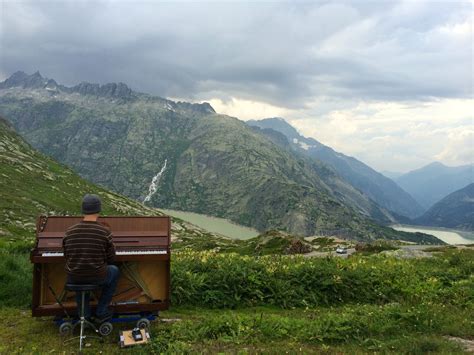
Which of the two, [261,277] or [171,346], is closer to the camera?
[171,346]

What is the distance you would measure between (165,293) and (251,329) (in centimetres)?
285

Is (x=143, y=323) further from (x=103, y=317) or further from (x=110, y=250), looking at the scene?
(x=110, y=250)

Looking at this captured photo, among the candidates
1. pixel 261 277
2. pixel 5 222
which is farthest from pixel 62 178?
pixel 261 277

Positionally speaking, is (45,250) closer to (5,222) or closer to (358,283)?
(358,283)

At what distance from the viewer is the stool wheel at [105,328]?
32.1 ft

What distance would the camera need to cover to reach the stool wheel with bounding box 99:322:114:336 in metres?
9.79

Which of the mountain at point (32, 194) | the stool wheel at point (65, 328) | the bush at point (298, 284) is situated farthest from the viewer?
the mountain at point (32, 194)

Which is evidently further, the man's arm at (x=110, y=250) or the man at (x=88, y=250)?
the man's arm at (x=110, y=250)

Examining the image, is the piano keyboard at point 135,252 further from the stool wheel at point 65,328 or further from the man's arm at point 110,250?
the stool wheel at point 65,328

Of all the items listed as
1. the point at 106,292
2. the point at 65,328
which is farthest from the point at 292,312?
the point at 65,328

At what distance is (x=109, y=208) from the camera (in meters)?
171

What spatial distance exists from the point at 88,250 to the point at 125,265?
180 centimetres

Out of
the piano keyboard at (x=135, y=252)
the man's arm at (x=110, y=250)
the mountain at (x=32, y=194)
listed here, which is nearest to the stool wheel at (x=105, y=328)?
the man's arm at (x=110, y=250)

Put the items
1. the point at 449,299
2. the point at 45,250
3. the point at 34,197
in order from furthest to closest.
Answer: the point at 34,197, the point at 449,299, the point at 45,250
